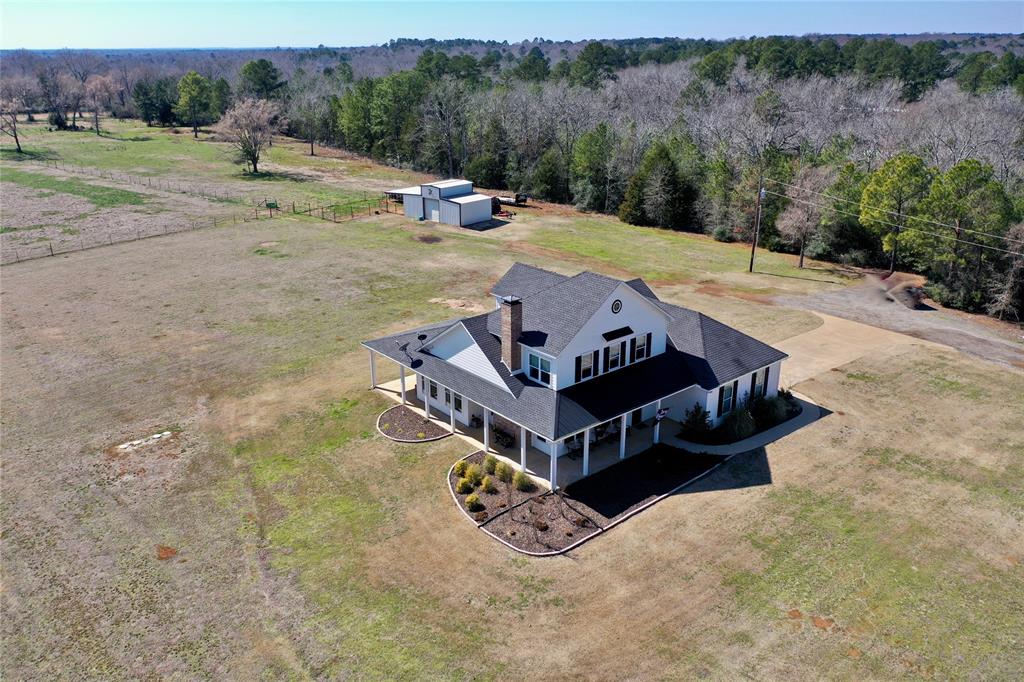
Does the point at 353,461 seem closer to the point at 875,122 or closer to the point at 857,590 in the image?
the point at 857,590

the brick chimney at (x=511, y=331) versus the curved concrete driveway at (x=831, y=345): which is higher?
the brick chimney at (x=511, y=331)

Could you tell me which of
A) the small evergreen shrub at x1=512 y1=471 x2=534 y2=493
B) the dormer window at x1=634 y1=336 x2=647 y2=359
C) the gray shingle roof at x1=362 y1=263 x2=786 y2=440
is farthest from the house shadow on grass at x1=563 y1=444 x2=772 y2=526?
the dormer window at x1=634 y1=336 x2=647 y2=359

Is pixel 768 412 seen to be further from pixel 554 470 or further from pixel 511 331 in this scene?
pixel 511 331

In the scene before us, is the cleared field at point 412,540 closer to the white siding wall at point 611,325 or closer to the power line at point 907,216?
the white siding wall at point 611,325

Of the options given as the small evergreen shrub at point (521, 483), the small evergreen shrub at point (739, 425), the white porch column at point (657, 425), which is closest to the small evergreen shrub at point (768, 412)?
the small evergreen shrub at point (739, 425)

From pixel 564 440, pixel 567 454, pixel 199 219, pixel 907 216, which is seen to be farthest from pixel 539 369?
pixel 199 219

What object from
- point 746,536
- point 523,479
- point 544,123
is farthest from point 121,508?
Result: point 544,123

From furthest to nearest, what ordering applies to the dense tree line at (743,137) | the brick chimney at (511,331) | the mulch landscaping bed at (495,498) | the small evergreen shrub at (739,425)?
the dense tree line at (743,137) < the small evergreen shrub at (739,425) < the brick chimney at (511,331) < the mulch landscaping bed at (495,498)
